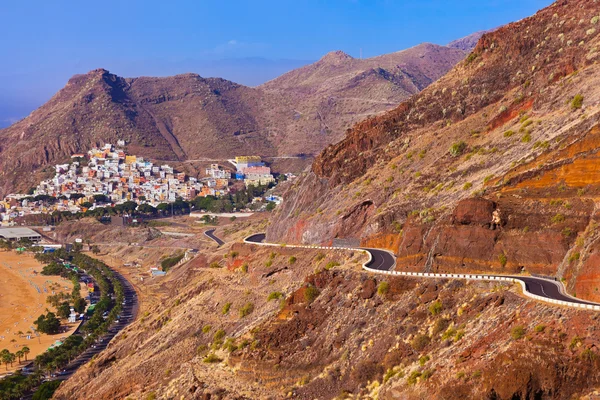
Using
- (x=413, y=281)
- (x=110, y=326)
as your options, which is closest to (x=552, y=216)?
(x=413, y=281)

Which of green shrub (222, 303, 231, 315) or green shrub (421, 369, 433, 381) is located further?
green shrub (222, 303, 231, 315)

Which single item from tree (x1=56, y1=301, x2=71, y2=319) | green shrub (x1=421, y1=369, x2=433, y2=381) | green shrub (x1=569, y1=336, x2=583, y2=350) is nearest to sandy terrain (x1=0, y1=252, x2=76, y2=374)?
tree (x1=56, y1=301, x2=71, y2=319)

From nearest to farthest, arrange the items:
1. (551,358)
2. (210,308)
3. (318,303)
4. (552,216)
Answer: (551,358) < (552,216) < (318,303) < (210,308)

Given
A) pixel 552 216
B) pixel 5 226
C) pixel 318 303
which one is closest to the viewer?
pixel 552 216

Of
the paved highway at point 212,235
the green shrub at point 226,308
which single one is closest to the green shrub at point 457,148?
the green shrub at point 226,308

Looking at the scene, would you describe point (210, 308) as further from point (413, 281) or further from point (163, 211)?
point (163, 211)

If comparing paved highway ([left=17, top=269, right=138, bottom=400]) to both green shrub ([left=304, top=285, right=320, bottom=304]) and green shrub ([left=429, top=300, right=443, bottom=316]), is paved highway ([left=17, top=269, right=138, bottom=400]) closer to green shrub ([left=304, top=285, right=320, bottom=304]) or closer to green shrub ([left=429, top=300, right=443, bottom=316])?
green shrub ([left=304, top=285, right=320, bottom=304])

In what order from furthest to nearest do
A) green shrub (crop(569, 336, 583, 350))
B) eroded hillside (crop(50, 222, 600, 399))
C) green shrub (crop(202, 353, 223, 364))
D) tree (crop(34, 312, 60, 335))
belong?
tree (crop(34, 312, 60, 335)) → green shrub (crop(202, 353, 223, 364)) → eroded hillside (crop(50, 222, 600, 399)) → green shrub (crop(569, 336, 583, 350))
